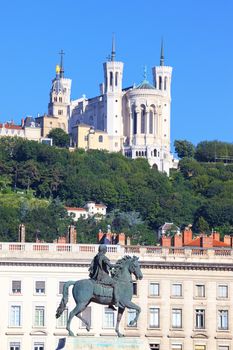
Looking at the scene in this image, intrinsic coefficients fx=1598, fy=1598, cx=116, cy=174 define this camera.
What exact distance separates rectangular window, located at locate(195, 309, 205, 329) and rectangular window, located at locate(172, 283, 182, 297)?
4.41 ft

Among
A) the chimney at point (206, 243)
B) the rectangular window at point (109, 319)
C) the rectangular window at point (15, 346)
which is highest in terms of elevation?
the chimney at point (206, 243)

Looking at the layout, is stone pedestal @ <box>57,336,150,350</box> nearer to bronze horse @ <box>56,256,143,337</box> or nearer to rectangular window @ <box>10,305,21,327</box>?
bronze horse @ <box>56,256,143,337</box>

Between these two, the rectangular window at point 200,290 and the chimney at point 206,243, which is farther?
the chimney at point 206,243

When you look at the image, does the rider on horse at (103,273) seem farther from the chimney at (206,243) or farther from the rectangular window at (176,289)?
the chimney at (206,243)

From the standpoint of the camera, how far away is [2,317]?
85.1 meters

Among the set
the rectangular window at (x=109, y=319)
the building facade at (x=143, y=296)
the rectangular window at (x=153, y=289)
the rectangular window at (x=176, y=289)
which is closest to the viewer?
the building facade at (x=143, y=296)

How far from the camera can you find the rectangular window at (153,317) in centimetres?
8706

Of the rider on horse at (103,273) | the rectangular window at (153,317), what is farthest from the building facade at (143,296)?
the rider on horse at (103,273)

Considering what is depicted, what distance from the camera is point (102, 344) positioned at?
156 ft

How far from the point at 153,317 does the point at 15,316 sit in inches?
301

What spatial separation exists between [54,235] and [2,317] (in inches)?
2688

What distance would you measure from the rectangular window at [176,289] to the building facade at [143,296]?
3cm

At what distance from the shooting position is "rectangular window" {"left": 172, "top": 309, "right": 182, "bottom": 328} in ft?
287

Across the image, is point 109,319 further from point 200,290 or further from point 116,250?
point 200,290
